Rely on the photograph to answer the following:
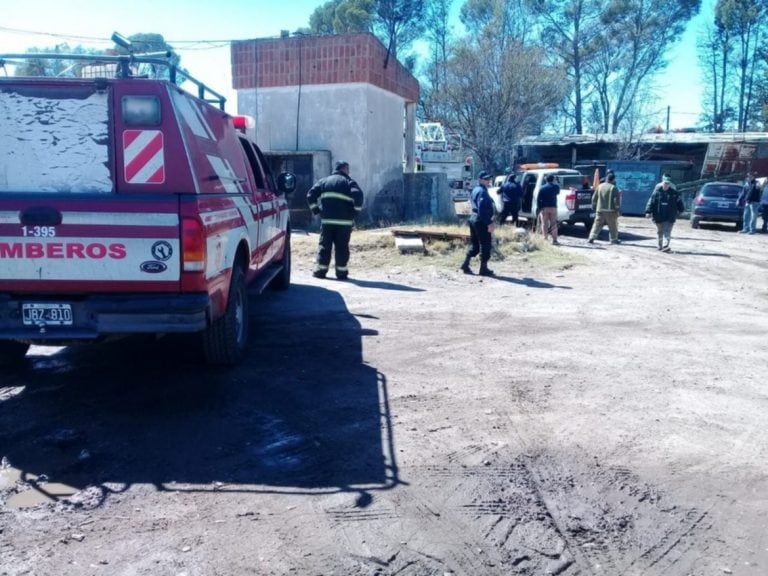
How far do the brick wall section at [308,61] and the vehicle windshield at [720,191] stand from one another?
1132 centimetres

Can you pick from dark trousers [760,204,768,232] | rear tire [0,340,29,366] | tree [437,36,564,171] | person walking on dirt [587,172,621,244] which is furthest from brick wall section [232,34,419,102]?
rear tire [0,340,29,366]

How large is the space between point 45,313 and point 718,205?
71.2 ft

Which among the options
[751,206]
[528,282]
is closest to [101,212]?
[528,282]

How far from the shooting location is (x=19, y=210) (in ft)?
14.9

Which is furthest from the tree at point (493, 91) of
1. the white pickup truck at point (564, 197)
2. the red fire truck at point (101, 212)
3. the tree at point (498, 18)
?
the red fire truck at point (101, 212)

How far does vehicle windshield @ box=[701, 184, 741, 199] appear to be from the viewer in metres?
22.1

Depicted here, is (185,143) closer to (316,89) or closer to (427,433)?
(427,433)

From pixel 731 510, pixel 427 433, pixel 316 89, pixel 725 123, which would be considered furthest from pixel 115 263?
pixel 725 123

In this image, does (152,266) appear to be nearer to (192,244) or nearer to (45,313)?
(192,244)

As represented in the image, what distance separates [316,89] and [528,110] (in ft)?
31.9

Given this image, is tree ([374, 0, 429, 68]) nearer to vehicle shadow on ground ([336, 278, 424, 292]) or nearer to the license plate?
vehicle shadow on ground ([336, 278, 424, 292])

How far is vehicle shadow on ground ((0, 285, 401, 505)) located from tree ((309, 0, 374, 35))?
3040cm

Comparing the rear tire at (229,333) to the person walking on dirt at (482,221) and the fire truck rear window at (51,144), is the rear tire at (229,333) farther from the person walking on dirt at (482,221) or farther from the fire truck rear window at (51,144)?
the person walking on dirt at (482,221)

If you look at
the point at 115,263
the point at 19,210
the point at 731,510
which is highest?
the point at 19,210
